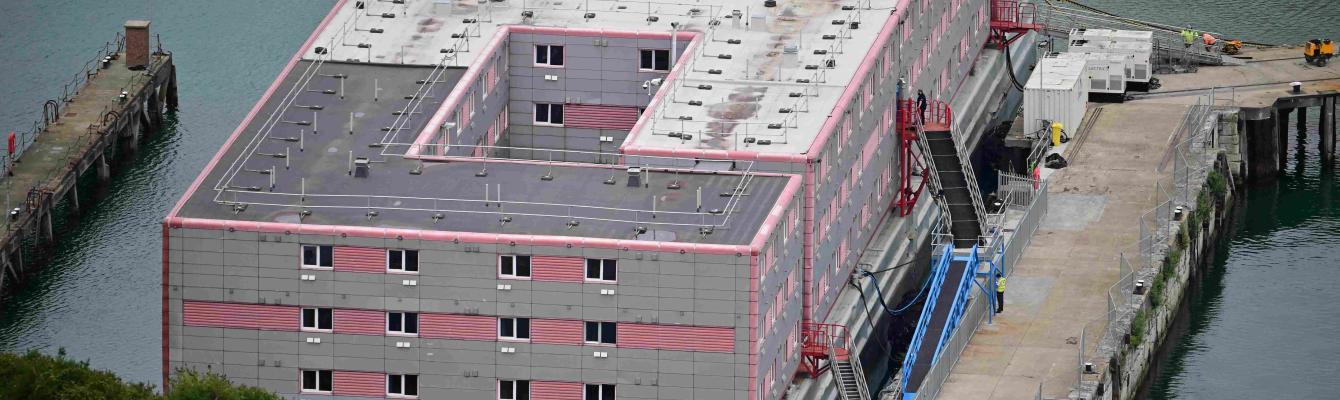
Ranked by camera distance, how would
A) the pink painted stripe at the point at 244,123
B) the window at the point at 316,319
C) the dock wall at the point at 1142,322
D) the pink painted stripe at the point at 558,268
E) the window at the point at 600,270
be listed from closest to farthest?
the pink painted stripe at the point at 558,268
the window at the point at 600,270
the window at the point at 316,319
the pink painted stripe at the point at 244,123
the dock wall at the point at 1142,322

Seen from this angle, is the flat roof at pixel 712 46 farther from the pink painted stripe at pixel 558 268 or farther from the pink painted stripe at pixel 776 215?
the pink painted stripe at pixel 558 268

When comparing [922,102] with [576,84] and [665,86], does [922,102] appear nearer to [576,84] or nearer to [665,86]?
[576,84]

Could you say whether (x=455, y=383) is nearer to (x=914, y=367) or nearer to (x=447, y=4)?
(x=914, y=367)

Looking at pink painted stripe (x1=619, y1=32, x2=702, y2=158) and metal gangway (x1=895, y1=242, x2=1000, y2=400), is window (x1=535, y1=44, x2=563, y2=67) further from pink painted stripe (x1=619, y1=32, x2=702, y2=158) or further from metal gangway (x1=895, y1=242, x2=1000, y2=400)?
metal gangway (x1=895, y1=242, x2=1000, y2=400)

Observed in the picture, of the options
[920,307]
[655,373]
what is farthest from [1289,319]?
[655,373]

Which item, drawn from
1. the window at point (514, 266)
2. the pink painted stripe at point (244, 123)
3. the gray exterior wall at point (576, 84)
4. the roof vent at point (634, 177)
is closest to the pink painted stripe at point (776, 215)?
the roof vent at point (634, 177)

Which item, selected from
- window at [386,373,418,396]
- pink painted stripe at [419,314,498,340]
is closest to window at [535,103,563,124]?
window at [386,373,418,396]

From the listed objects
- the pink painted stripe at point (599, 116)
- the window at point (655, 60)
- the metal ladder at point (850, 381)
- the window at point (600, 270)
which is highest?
the window at point (655, 60)

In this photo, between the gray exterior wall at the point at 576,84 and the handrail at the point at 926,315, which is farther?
the gray exterior wall at the point at 576,84
